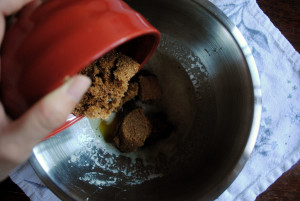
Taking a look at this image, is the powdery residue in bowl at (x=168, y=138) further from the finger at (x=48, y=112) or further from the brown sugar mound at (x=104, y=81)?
the finger at (x=48, y=112)

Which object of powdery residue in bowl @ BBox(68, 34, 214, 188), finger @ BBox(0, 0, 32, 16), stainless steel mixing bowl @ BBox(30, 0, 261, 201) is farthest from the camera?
powdery residue in bowl @ BBox(68, 34, 214, 188)

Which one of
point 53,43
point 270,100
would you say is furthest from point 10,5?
point 270,100

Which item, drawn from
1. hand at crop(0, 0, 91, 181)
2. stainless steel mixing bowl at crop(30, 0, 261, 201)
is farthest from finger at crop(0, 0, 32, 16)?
stainless steel mixing bowl at crop(30, 0, 261, 201)

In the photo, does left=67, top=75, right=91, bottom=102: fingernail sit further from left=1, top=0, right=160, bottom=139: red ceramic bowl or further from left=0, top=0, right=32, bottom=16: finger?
left=0, top=0, right=32, bottom=16: finger

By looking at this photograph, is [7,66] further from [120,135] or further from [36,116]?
[120,135]

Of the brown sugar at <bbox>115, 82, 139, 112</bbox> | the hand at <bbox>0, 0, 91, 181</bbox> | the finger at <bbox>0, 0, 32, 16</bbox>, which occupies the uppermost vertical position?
the finger at <bbox>0, 0, 32, 16</bbox>

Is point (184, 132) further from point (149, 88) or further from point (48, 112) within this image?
point (48, 112)
